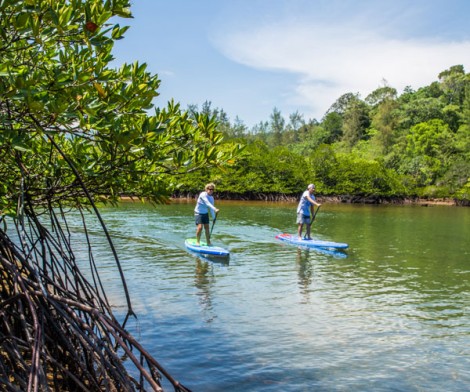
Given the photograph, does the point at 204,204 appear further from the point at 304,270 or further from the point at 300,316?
the point at 300,316

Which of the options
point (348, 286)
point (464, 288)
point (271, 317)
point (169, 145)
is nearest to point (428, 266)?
point (464, 288)

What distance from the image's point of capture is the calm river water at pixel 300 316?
6.22 metres

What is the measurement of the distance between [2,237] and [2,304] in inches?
32.3

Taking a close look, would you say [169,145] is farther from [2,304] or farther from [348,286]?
[348,286]

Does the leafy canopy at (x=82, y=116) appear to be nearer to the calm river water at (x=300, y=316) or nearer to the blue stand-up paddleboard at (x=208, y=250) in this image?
the calm river water at (x=300, y=316)

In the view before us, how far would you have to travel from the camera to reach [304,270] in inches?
509

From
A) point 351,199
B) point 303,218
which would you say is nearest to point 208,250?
point 303,218

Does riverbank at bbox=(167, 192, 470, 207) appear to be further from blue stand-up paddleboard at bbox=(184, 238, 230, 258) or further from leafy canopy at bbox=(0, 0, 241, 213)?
leafy canopy at bbox=(0, 0, 241, 213)

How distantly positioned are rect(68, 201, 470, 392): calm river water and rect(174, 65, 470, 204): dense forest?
1239 inches

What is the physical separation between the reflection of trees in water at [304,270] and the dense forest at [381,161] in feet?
97.5

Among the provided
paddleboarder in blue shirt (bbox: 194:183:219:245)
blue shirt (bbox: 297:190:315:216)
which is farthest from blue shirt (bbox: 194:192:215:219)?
blue shirt (bbox: 297:190:315:216)

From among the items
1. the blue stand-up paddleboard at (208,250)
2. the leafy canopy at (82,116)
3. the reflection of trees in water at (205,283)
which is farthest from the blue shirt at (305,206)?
the leafy canopy at (82,116)

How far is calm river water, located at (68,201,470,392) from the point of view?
20.4ft

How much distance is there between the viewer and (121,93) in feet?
13.0
